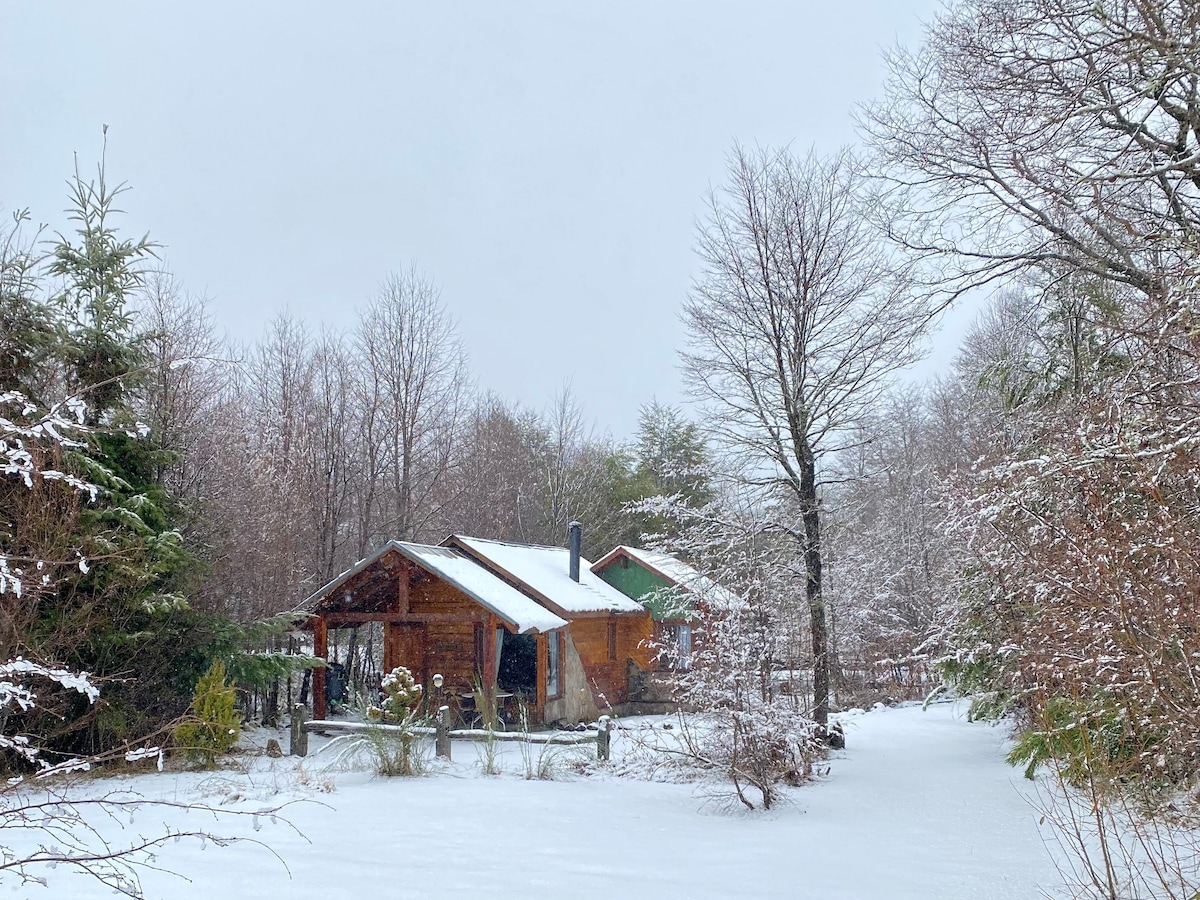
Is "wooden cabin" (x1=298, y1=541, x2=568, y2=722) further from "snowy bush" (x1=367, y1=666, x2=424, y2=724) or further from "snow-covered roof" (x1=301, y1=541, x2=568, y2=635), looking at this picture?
"snowy bush" (x1=367, y1=666, x2=424, y2=724)

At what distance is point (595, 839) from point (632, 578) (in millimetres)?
15712

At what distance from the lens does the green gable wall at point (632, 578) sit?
2286cm

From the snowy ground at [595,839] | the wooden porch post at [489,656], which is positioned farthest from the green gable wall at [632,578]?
Result: the snowy ground at [595,839]

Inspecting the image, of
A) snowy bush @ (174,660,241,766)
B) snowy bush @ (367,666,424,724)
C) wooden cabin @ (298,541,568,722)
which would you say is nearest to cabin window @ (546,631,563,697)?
wooden cabin @ (298,541,568,722)

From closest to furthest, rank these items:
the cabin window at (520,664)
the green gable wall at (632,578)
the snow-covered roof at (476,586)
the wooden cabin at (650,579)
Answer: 1. the snow-covered roof at (476,586)
2. the cabin window at (520,664)
3. the wooden cabin at (650,579)
4. the green gable wall at (632,578)

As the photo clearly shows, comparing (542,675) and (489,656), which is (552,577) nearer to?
(542,675)

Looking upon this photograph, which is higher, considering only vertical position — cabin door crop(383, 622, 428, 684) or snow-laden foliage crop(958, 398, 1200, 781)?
snow-laden foliage crop(958, 398, 1200, 781)

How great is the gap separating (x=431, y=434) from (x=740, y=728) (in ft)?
64.5

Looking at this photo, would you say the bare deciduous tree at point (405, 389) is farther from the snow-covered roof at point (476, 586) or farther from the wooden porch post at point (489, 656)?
the wooden porch post at point (489, 656)

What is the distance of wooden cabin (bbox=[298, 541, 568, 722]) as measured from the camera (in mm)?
16250

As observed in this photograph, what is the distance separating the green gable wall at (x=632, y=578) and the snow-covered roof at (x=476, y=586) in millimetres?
5716

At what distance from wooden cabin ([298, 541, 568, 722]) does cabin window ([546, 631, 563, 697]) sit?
2cm

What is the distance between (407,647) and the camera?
1870 cm

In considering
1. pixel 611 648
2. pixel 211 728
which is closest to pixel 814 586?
pixel 611 648
